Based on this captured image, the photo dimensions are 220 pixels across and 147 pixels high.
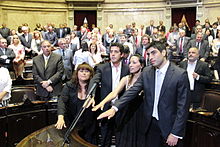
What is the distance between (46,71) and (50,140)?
265 centimetres

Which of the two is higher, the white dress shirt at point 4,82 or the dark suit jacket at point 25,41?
the dark suit jacket at point 25,41

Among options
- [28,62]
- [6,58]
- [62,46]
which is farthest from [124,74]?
[28,62]

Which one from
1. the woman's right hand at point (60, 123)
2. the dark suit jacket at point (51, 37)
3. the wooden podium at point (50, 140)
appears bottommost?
the wooden podium at point (50, 140)

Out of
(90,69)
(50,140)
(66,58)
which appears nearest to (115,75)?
(90,69)

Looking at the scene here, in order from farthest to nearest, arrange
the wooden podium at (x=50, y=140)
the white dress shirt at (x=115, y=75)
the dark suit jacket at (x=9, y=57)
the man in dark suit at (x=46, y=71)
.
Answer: the dark suit jacket at (x=9, y=57)
the man in dark suit at (x=46, y=71)
the white dress shirt at (x=115, y=75)
the wooden podium at (x=50, y=140)

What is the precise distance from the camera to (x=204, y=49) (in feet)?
23.2

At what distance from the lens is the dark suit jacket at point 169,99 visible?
100 inches

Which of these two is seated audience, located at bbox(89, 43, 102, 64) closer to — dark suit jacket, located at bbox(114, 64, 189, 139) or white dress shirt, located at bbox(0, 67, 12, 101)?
white dress shirt, located at bbox(0, 67, 12, 101)

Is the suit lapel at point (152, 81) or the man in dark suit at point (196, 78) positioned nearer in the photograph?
the suit lapel at point (152, 81)

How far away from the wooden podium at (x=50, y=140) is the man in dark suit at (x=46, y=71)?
2.30 metres

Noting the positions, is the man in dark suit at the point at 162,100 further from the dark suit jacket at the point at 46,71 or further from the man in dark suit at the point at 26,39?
the man in dark suit at the point at 26,39

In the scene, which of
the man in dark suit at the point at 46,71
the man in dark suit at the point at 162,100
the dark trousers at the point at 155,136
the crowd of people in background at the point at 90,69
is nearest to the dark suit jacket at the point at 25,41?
the crowd of people in background at the point at 90,69

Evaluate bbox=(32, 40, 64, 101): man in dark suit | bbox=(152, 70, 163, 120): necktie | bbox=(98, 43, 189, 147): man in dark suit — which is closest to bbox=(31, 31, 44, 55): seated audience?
bbox=(32, 40, 64, 101): man in dark suit

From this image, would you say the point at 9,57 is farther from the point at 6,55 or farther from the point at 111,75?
the point at 111,75
